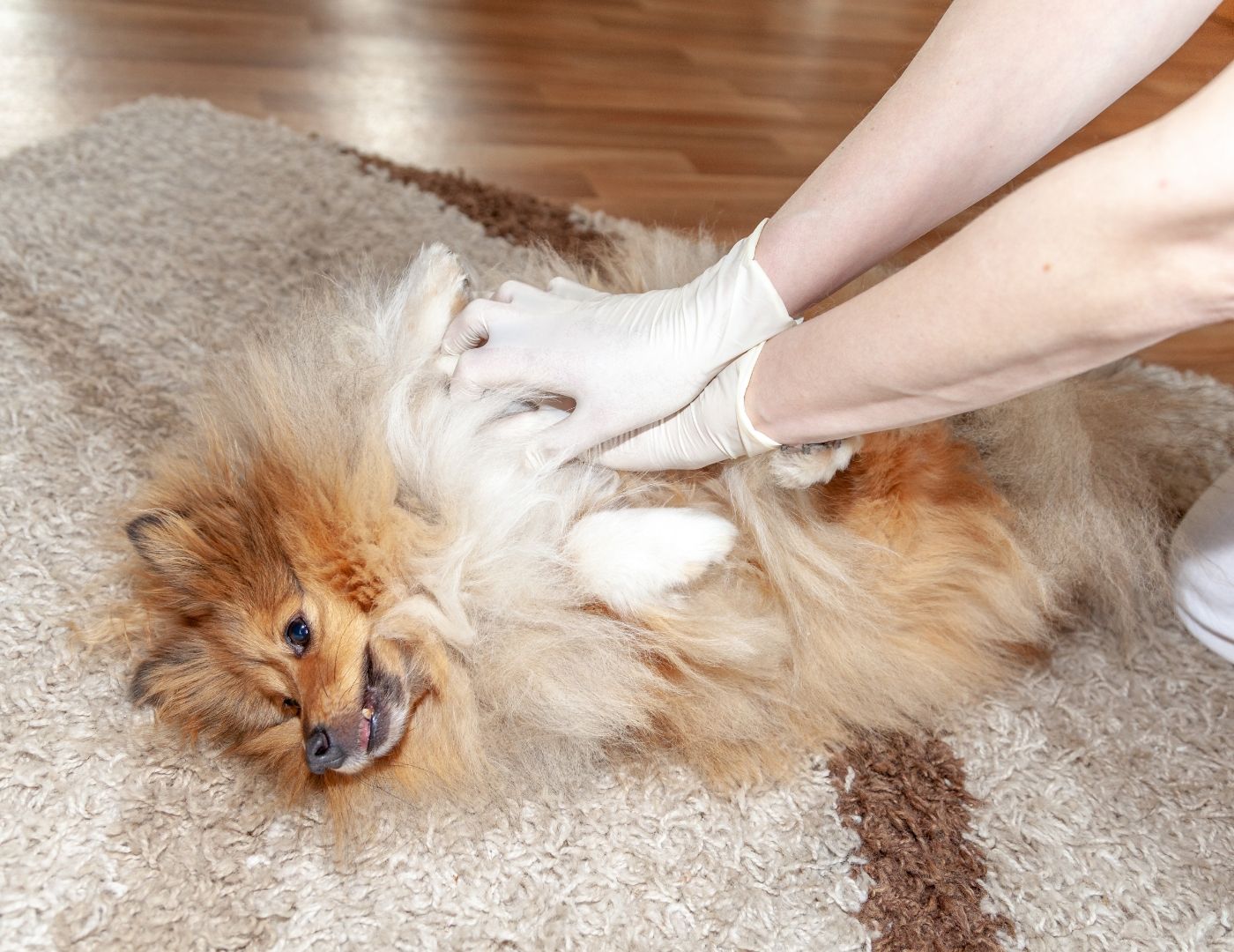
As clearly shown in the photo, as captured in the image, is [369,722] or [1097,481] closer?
[369,722]

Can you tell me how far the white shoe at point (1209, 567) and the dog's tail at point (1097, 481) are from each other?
0.03 metres

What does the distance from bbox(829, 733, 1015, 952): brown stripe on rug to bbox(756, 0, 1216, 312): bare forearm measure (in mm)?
726

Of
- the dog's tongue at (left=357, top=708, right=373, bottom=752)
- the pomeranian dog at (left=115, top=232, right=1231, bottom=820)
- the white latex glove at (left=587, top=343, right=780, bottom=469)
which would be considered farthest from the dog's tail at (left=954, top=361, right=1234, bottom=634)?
the dog's tongue at (left=357, top=708, right=373, bottom=752)

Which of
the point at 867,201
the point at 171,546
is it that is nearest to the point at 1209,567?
the point at 867,201

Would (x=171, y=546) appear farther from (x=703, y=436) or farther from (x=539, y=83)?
(x=539, y=83)

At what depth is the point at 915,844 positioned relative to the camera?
4.74ft

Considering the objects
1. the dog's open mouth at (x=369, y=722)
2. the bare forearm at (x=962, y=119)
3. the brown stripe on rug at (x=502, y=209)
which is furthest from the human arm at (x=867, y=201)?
the brown stripe on rug at (x=502, y=209)

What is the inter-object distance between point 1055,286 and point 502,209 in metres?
1.98

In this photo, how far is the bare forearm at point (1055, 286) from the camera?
0.89 meters

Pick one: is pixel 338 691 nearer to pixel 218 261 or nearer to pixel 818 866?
pixel 818 866

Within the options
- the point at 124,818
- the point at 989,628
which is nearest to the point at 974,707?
the point at 989,628

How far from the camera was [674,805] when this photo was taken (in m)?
1.51

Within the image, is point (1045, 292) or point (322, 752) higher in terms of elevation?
point (1045, 292)

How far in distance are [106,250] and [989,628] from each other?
2179 millimetres
